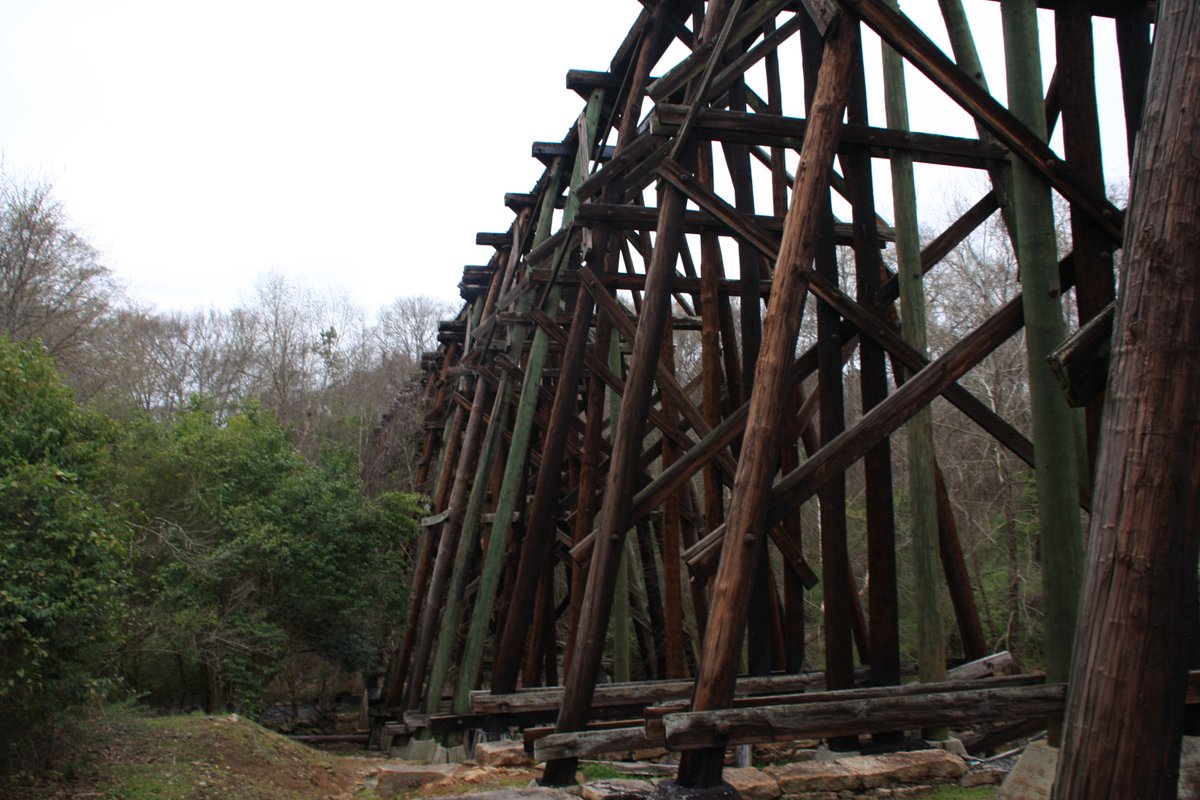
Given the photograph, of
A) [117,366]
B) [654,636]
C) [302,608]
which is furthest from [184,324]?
[654,636]

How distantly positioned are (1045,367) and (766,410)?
115 centimetres

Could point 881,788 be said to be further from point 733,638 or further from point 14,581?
point 14,581

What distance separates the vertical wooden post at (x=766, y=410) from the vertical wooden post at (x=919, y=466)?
1.13 m

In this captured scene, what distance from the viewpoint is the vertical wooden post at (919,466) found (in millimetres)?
5039

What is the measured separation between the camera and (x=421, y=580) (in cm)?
1269

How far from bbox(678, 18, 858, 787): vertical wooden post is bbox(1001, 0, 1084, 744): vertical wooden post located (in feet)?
2.45

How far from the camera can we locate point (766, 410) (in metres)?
3.91

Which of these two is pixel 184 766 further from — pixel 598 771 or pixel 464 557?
pixel 598 771

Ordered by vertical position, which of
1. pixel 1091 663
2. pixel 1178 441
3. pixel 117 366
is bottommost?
pixel 1091 663

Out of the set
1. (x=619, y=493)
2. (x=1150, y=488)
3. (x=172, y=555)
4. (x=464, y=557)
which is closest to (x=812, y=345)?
(x=619, y=493)

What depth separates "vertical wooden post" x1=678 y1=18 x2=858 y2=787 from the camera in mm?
3770

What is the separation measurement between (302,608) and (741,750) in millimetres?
10518

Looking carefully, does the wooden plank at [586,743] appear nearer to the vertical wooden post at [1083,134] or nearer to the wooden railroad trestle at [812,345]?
the wooden railroad trestle at [812,345]

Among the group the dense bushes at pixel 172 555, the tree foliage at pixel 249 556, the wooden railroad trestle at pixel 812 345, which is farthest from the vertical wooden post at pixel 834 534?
the tree foliage at pixel 249 556
